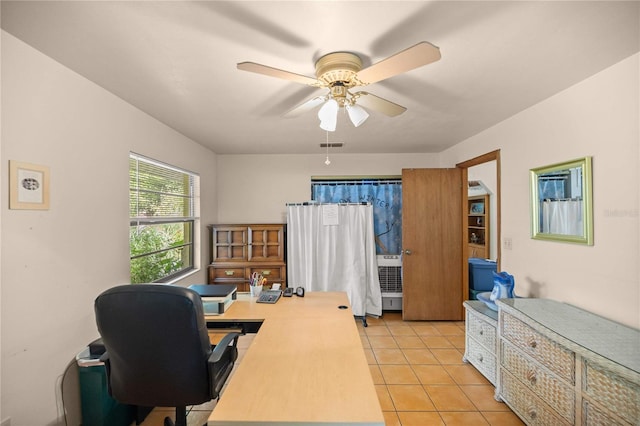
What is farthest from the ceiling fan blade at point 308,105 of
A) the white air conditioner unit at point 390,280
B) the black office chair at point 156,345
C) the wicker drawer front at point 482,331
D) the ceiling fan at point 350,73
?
the white air conditioner unit at point 390,280

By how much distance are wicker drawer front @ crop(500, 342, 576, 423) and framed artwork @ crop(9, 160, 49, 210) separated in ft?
10.3

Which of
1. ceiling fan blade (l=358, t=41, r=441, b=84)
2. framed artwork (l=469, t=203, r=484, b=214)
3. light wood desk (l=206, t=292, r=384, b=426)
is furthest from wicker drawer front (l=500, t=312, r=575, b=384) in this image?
framed artwork (l=469, t=203, r=484, b=214)

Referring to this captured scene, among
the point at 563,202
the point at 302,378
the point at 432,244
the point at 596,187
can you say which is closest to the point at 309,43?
the point at 302,378

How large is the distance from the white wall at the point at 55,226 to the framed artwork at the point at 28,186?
0.11ft

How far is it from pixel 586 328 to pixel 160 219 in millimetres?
3510

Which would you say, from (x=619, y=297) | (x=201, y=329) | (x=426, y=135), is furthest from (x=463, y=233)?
(x=201, y=329)

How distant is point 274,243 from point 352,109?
2.51m

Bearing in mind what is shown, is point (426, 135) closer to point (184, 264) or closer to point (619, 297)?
point (619, 297)

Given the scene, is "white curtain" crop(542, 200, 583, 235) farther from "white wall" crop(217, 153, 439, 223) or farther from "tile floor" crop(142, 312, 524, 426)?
"white wall" crop(217, 153, 439, 223)

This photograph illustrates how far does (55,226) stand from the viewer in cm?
165

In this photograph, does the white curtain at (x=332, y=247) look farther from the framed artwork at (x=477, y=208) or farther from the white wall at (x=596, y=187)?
the framed artwork at (x=477, y=208)

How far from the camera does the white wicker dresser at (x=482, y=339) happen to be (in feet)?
7.69

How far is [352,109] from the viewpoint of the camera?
6.08 feet

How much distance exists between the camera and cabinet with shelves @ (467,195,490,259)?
5324 millimetres
